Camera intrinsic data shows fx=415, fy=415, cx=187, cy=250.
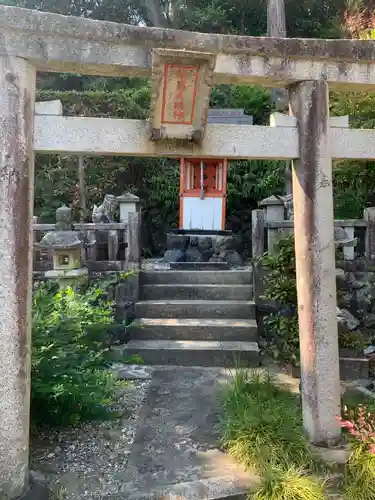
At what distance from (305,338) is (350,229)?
4.31 metres

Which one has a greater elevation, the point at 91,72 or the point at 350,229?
the point at 91,72

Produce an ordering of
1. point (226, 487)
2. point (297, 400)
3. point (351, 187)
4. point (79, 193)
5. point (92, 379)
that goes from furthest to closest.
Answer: point (79, 193) → point (351, 187) → point (297, 400) → point (92, 379) → point (226, 487)

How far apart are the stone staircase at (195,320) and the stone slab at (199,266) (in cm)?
70

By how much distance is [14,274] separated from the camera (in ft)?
9.71

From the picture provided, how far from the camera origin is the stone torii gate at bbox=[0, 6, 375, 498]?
9.64 feet

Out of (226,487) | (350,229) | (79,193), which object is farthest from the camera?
(79,193)

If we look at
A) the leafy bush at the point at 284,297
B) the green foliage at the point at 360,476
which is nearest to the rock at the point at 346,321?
the leafy bush at the point at 284,297

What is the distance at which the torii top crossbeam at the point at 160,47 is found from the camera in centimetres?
298

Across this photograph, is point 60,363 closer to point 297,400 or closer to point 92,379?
point 92,379

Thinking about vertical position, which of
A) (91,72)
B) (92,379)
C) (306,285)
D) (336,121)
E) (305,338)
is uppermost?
(91,72)

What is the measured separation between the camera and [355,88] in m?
3.76

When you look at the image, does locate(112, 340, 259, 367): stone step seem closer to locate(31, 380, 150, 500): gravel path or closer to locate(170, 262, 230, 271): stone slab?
locate(31, 380, 150, 500): gravel path

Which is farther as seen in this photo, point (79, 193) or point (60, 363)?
point (79, 193)

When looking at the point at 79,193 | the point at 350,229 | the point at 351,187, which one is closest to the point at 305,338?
the point at 350,229
